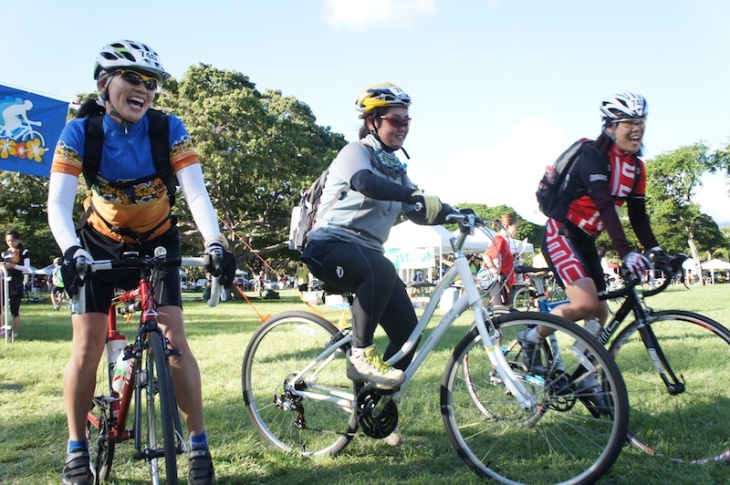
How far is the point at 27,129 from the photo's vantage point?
945 centimetres

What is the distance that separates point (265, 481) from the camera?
319cm

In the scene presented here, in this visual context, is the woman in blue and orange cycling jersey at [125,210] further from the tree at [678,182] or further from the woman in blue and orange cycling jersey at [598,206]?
the tree at [678,182]

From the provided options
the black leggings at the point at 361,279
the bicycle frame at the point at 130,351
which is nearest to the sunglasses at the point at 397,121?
the black leggings at the point at 361,279

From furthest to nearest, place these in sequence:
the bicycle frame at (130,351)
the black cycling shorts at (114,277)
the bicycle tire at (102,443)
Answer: the bicycle tire at (102,443)
the black cycling shorts at (114,277)
the bicycle frame at (130,351)

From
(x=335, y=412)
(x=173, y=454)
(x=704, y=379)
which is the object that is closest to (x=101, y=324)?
(x=173, y=454)

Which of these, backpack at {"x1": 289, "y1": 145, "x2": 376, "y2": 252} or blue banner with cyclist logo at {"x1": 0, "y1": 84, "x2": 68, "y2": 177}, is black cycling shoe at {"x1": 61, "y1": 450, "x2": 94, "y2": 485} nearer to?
backpack at {"x1": 289, "y1": 145, "x2": 376, "y2": 252}

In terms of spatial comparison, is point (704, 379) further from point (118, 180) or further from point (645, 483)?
point (118, 180)

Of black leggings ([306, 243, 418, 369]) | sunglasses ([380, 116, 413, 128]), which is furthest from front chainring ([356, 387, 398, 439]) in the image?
sunglasses ([380, 116, 413, 128])

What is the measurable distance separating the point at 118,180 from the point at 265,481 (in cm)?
171

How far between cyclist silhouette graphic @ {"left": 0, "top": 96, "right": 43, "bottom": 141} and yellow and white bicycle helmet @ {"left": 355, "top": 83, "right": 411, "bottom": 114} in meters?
8.00

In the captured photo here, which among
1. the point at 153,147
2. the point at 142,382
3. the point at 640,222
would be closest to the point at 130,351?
the point at 142,382

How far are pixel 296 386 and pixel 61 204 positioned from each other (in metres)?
1.75

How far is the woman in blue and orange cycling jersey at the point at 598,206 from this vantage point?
11.6ft

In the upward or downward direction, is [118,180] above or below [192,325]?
above
